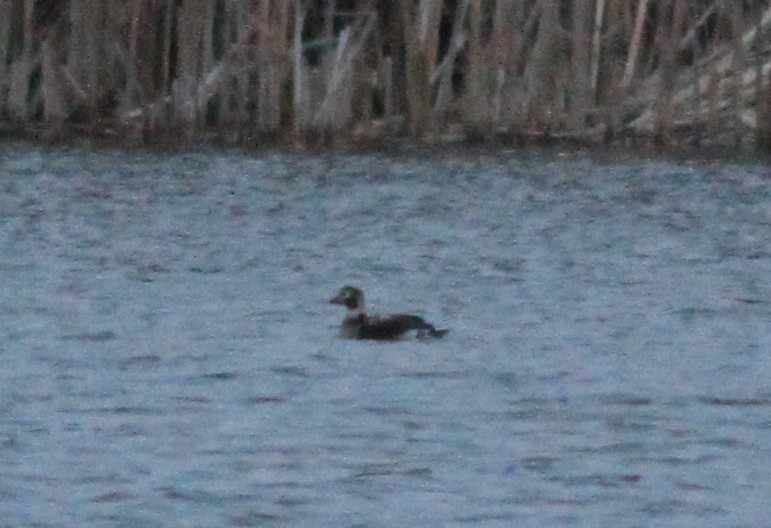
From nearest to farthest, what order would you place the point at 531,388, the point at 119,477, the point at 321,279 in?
1. the point at 119,477
2. the point at 531,388
3. the point at 321,279

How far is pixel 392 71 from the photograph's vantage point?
74.9ft

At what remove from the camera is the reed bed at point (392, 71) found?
21688 millimetres

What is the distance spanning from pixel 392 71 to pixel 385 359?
11887 mm

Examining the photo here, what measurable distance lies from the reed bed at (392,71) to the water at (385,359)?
2.28 meters

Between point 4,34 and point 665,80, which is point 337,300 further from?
point 4,34

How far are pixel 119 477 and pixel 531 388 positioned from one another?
239 cm

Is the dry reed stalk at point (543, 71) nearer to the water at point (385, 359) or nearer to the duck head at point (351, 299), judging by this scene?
the water at point (385, 359)

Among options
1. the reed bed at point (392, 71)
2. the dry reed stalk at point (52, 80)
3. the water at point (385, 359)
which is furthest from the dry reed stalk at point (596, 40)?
the dry reed stalk at point (52, 80)

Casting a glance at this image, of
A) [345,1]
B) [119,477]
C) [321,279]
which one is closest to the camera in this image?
[119,477]

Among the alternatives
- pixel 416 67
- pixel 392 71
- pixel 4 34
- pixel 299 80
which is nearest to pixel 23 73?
pixel 4 34

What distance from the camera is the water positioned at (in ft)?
27.5

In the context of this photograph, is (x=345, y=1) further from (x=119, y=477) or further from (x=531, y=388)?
(x=119, y=477)

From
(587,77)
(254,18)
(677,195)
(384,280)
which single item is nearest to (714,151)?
(587,77)

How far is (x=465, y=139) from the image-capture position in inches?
882
